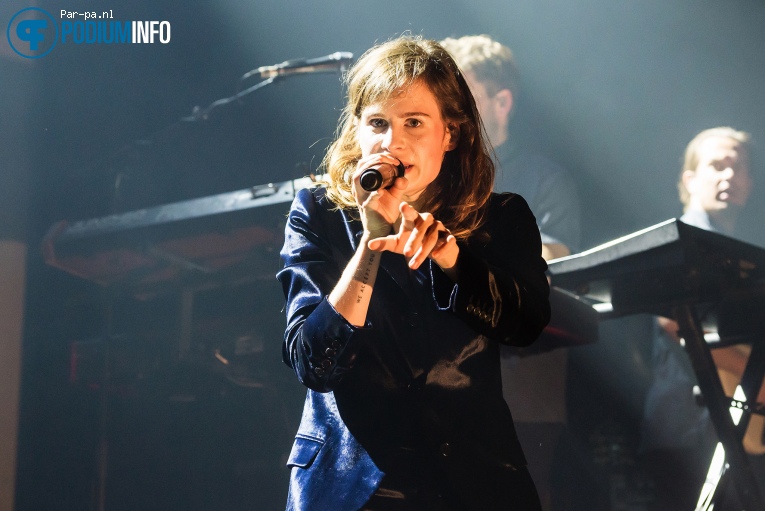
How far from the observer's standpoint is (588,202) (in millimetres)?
3512

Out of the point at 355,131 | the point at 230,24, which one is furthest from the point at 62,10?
the point at 355,131

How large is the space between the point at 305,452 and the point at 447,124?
0.61 meters

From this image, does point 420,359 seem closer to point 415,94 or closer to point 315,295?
point 315,295

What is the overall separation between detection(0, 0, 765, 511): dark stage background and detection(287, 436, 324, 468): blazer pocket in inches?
59.4

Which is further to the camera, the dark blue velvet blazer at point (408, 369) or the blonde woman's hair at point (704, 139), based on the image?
the blonde woman's hair at point (704, 139)

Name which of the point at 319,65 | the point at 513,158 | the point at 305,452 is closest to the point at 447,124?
the point at 305,452

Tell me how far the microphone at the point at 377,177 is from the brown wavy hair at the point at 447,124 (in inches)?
7.0

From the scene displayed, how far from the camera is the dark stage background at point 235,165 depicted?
2785 mm

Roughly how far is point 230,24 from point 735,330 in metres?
2.36

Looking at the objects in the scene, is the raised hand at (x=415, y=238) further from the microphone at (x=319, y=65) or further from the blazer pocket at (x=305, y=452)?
the microphone at (x=319, y=65)

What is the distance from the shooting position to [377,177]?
3.72 feet

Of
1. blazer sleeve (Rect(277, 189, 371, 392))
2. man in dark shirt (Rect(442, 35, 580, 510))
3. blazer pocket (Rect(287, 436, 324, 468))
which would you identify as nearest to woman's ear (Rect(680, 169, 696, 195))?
man in dark shirt (Rect(442, 35, 580, 510))

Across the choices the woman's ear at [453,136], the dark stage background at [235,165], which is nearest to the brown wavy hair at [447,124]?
the woman's ear at [453,136]

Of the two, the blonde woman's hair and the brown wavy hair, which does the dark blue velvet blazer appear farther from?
the blonde woman's hair
